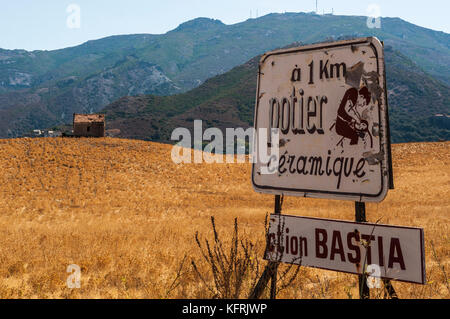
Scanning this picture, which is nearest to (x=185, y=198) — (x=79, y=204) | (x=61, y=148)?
(x=79, y=204)

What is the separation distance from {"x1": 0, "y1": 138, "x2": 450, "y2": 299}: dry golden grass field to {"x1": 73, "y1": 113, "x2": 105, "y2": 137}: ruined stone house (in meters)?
2.62

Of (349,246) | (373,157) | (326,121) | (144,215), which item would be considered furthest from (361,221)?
(144,215)

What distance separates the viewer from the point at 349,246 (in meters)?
2.78

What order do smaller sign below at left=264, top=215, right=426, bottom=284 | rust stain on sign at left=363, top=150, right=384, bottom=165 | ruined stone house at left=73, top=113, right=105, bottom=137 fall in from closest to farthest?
smaller sign below at left=264, top=215, right=426, bottom=284 < rust stain on sign at left=363, top=150, right=384, bottom=165 < ruined stone house at left=73, top=113, right=105, bottom=137

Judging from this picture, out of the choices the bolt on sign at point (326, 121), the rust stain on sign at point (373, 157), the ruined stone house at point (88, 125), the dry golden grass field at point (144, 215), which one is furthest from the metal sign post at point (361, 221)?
the ruined stone house at point (88, 125)

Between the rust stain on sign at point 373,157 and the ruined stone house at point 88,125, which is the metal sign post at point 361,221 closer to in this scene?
the rust stain on sign at point 373,157

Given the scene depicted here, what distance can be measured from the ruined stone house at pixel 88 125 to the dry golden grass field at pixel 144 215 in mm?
2615

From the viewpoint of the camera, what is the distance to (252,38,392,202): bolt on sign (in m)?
2.76

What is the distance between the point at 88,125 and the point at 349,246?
53.3 m

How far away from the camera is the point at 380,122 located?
272cm

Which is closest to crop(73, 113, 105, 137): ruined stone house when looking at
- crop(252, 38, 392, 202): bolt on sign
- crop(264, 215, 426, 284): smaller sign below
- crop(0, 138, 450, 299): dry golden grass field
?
crop(0, 138, 450, 299): dry golden grass field

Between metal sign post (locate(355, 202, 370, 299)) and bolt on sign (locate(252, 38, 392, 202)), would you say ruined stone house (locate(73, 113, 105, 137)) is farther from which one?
metal sign post (locate(355, 202, 370, 299))

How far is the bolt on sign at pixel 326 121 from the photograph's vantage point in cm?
276

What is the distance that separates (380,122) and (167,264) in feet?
16.5
